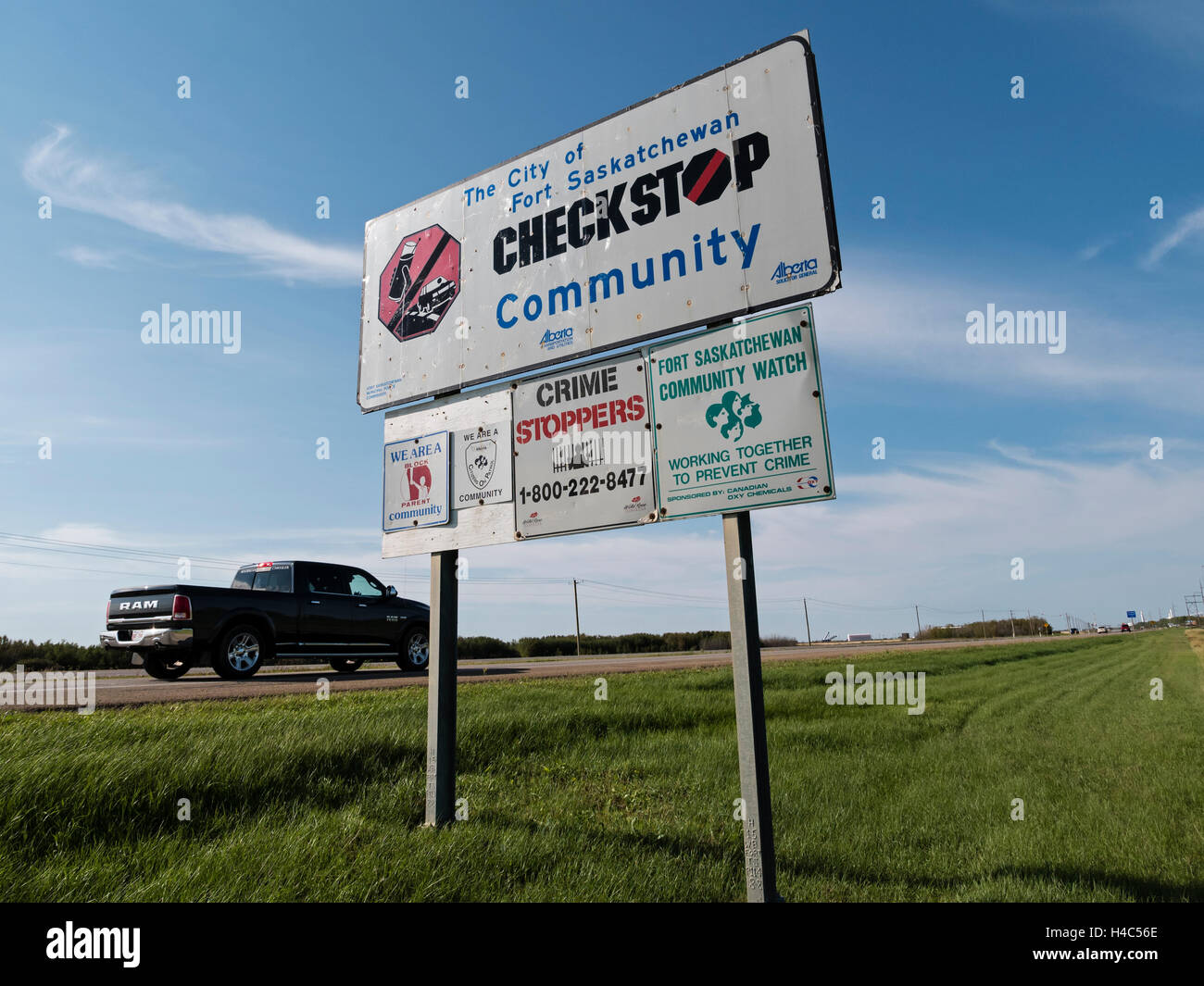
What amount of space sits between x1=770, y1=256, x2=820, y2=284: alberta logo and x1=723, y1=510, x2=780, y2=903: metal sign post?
4.56 feet

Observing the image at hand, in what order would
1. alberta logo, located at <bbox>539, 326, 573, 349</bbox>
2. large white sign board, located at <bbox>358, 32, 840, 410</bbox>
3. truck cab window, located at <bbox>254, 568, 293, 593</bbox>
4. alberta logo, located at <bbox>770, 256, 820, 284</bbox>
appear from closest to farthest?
alberta logo, located at <bbox>770, 256, 820, 284</bbox> → large white sign board, located at <bbox>358, 32, 840, 410</bbox> → alberta logo, located at <bbox>539, 326, 573, 349</bbox> → truck cab window, located at <bbox>254, 568, 293, 593</bbox>

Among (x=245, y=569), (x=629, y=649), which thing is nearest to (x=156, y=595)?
(x=245, y=569)

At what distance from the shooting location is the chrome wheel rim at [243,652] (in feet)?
41.3

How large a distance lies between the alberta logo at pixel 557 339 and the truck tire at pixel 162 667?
10.4 metres

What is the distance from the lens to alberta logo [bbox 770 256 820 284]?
4.11m

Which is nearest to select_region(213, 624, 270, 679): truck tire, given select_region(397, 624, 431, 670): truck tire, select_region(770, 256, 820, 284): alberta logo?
select_region(397, 624, 431, 670): truck tire

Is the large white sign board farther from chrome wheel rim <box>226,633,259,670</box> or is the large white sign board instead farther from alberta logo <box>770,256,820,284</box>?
chrome wheel rim <box>226,633,259,670</box>

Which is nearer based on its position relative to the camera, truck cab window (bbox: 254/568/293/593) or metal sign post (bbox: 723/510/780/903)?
metal sign post (bbox: 723/510/780/903)

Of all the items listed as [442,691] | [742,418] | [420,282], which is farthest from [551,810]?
[420,282]

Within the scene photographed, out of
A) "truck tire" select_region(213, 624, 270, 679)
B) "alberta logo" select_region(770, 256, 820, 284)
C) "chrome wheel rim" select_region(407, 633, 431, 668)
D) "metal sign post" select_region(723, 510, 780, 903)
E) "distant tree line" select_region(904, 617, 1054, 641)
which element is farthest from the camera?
"distant tree line" select_region(904, 617, 1054, 641)

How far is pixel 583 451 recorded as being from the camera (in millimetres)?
4848

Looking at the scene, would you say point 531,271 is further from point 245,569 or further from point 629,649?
point 629,649

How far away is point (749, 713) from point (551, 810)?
2.10m
